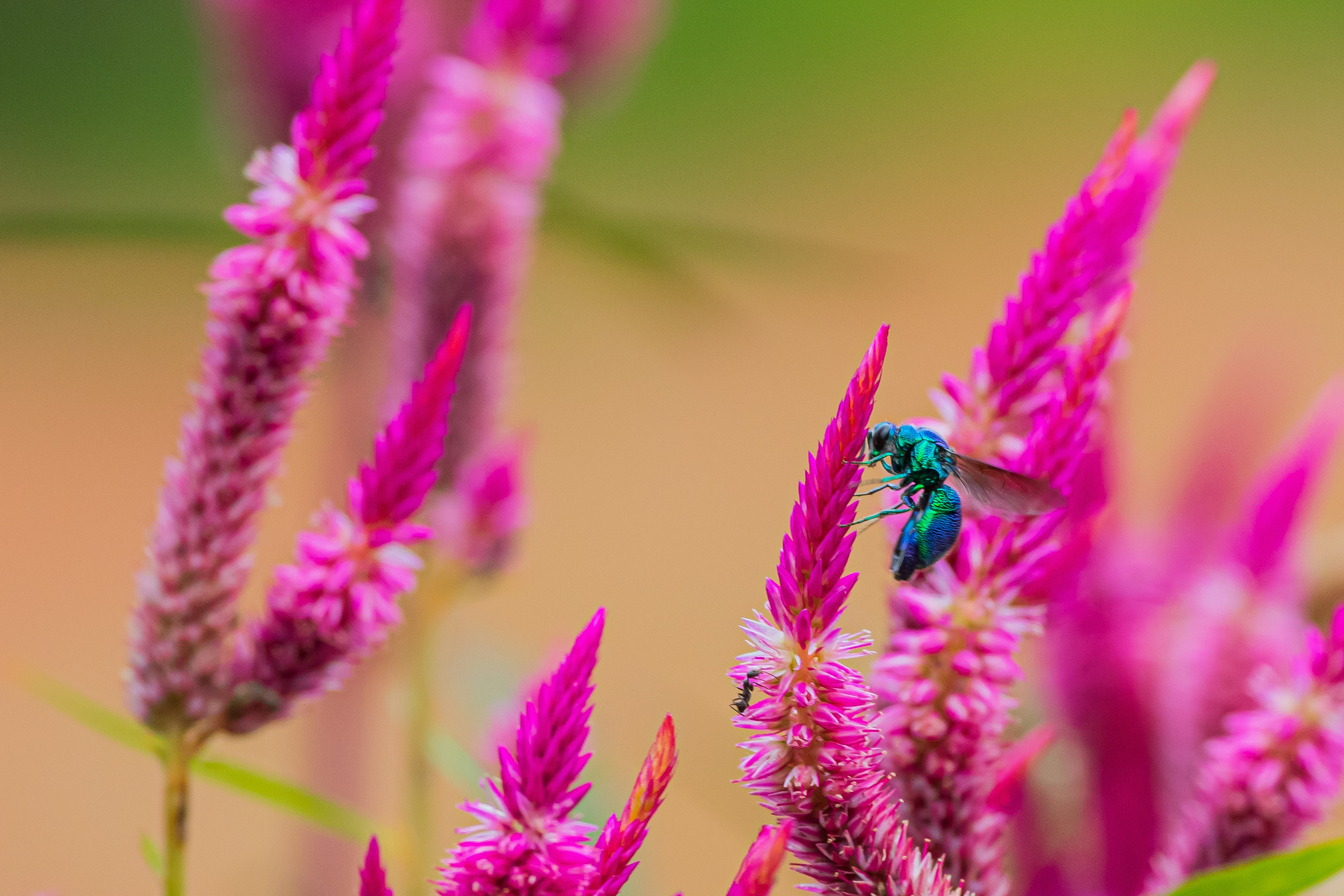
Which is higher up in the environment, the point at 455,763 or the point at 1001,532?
the point at 1001,532

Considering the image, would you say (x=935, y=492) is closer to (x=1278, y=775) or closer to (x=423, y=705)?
(x=1278, y=775)

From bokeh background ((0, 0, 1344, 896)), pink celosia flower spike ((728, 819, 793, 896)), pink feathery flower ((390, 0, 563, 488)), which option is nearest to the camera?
pink celosia flower spike ((728, 819, 793, 896))

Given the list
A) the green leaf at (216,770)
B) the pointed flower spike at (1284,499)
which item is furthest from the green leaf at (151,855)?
the pointed flower spike at (1284,499)

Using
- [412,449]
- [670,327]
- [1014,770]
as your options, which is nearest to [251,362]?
[412,449]

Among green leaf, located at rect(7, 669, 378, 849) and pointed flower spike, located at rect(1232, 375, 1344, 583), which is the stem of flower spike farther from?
pointed flower spike, located at rect(1232, 375, 1344, 583)

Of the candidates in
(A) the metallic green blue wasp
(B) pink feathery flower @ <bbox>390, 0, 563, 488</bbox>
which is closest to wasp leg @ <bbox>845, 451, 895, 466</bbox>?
(A) the metallic green blue wasp

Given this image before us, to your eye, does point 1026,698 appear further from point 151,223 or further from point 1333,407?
point 151,223

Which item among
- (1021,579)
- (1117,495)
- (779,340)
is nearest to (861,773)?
(1021,579)
